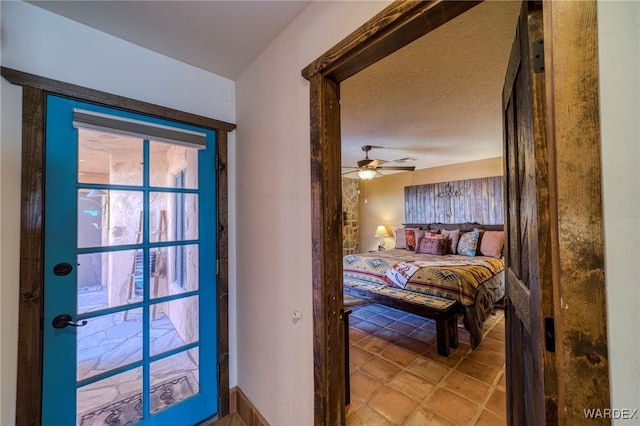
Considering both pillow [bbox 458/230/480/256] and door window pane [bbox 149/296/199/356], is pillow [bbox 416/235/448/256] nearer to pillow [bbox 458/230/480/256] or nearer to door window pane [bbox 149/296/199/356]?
pillow [bbox 458/230/480/256]

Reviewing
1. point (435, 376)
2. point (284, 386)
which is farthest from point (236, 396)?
point (435, 376)

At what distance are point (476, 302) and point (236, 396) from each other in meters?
2.46

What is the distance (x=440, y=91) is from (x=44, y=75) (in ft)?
8.76

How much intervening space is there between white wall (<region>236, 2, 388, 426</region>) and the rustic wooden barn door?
536 mm

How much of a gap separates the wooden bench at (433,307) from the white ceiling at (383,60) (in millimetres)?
2020

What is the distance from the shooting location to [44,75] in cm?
125

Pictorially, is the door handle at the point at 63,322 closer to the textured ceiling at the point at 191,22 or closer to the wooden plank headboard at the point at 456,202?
the textured ceiling at the point at 191,22

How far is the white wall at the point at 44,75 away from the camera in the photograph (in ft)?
3.67

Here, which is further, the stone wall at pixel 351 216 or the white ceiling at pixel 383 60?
the stone wall at pixel 351 216

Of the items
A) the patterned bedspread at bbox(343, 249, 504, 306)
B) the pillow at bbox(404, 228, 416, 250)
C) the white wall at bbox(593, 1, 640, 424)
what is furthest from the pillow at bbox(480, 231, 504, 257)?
the white wall at bbox(593, 1, 640, 424)

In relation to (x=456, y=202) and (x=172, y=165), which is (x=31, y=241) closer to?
(x=172, y=165)

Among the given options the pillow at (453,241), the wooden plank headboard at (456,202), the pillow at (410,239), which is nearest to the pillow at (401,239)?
the pillow at (410,239)

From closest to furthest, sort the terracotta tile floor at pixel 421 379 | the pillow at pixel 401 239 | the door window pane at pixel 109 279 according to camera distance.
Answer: the door window pane at pixel 109 279
the terracotta tile floor at pixel 421 379
the pillow at pixel 401 239

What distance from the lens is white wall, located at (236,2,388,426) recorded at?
3.96 feet
